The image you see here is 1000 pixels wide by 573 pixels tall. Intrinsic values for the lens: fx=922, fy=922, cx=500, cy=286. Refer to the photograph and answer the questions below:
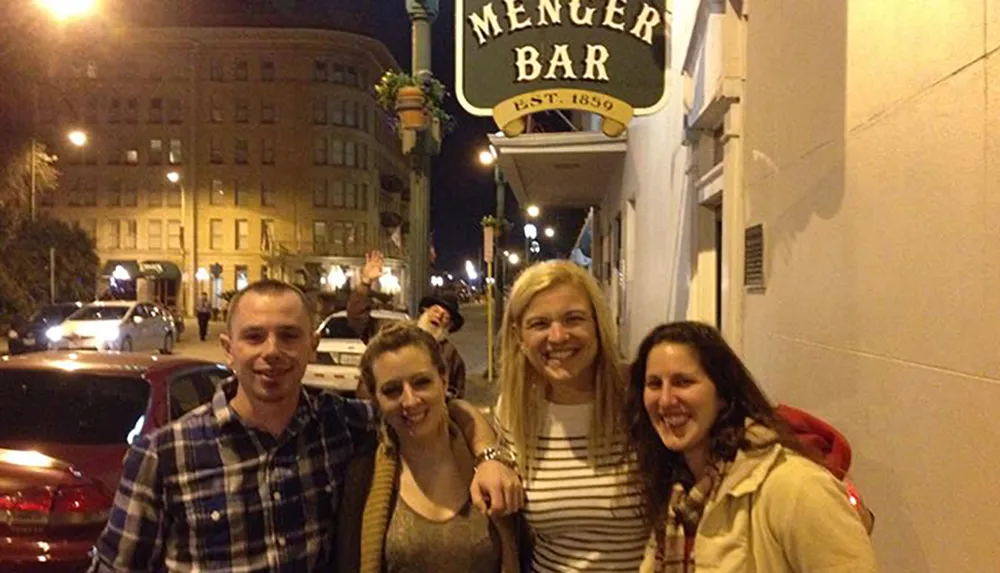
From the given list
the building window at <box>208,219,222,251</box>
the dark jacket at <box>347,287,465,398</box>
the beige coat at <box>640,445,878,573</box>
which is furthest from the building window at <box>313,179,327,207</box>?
the beige coat at <box>640,445,878,573</box>

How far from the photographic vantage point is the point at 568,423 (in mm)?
2721

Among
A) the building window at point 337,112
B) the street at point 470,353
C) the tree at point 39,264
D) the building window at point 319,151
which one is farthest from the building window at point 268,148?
the tree at point 39,264

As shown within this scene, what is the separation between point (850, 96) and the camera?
138 inches

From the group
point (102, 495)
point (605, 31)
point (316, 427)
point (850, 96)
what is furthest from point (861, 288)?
point (102, 495)

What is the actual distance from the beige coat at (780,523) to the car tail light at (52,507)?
12.1 ft

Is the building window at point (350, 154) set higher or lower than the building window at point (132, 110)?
lower

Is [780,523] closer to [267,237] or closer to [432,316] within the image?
[432,316]

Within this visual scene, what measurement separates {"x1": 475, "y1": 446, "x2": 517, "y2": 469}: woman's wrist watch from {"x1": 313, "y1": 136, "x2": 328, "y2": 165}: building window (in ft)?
206

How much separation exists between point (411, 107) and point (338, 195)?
57482 mm

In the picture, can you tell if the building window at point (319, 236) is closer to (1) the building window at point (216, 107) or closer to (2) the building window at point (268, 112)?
(2) the building window at point (268, 112)

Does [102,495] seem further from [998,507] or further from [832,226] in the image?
[998,507]

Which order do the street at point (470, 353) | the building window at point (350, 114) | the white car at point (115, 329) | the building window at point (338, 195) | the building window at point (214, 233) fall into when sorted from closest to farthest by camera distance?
the street at point (470, 353), the white car at point (115, 329), the building window at point (214, 233), the building window at point (338, 195), the building window at point (350, 114)

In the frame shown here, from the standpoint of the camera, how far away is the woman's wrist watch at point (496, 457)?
2.61 m

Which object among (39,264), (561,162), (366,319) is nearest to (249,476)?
(366,319)
